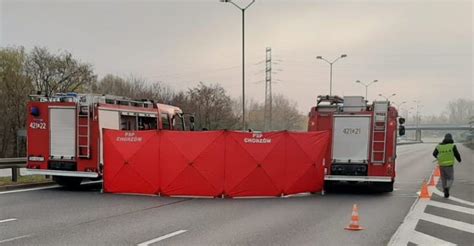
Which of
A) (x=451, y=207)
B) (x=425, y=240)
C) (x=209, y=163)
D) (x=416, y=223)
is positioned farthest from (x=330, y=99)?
(x=425, y=240)

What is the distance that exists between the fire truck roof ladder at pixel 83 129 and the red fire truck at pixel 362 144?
7.54m

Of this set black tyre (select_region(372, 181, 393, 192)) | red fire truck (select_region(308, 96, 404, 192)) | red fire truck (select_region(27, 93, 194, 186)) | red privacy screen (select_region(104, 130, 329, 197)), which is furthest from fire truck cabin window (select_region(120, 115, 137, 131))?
black tyre (select_region(372, 181, 393, 192))

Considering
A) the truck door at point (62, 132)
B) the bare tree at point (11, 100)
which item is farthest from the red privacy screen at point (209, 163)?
the bare tree at point (11, 100)

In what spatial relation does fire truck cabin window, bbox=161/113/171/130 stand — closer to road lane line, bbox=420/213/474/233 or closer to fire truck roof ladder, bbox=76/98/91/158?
fire truck roof ladder, bbox=76/98/91/158

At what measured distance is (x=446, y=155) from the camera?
15.6 meters

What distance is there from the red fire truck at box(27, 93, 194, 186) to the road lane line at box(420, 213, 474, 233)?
9.66m

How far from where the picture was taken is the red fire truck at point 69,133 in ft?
53.8

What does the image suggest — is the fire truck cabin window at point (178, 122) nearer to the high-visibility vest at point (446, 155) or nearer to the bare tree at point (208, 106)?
the high-visibility vest at point (446, 155)

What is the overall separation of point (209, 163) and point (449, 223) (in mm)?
6899

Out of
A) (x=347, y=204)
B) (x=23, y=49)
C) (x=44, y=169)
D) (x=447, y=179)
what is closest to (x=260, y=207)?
(x=347, y=204)

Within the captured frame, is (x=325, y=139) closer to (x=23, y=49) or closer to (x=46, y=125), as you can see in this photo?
(x=46, y=125)

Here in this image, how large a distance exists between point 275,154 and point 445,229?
246 inches

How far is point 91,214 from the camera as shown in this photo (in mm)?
11695

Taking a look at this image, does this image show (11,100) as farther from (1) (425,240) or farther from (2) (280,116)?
(2) (280,116)
